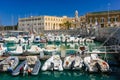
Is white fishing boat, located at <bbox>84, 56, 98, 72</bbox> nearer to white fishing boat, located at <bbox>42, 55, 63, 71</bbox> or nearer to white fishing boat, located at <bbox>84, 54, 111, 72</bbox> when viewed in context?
white fishing boat, located at <bbox>84, 54, 111, 72</bbox>

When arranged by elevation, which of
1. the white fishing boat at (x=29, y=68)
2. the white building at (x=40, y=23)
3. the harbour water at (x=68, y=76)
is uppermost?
the white building at (x=40, y=23)

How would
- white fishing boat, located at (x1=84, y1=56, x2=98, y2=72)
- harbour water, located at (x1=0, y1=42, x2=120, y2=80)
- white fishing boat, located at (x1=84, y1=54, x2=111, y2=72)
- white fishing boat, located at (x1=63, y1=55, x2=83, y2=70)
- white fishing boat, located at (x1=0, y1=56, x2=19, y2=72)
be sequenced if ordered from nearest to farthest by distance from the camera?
harbour water, located at (x1=0, y1=42, x2=120, y2=80) < white fishing boat, located at (x1=84, y1=54, x2=111, y2=72) < white fishing boat, located at (x1=84, y1=56, x2=98, y2=72) < white fishing boat, located at (x1=0, y1=56, x2=19, y2=72) < white fishing boat, located at (x1=63, y1=55, x2=83, y2=70)

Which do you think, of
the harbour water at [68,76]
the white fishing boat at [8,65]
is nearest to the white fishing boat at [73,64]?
the harbour water at [68,76]

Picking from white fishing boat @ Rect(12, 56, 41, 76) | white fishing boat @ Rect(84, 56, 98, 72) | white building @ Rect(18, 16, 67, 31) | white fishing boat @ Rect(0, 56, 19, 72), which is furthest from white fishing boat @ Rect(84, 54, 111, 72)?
white building @ Rect(18, 16, 67, 31)

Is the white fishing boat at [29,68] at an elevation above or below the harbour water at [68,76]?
above

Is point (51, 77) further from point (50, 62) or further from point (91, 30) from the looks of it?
point (91, 30)

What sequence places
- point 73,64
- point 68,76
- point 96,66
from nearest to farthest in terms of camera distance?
point 68,76, point 96,66, point 73,64

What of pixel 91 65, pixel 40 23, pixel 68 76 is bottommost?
pixel 68 76

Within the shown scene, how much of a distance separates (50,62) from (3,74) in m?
5.84

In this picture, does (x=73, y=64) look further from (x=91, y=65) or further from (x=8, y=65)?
(x=8, y=65)

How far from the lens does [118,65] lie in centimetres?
2997

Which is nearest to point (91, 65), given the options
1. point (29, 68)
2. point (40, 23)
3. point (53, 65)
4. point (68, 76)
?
point (68, 76)

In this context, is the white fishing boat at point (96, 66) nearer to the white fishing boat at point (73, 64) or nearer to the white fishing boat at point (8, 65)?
the white fishing boat at point (73, 64)

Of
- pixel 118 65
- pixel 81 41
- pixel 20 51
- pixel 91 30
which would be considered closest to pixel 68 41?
pixel 81 41
